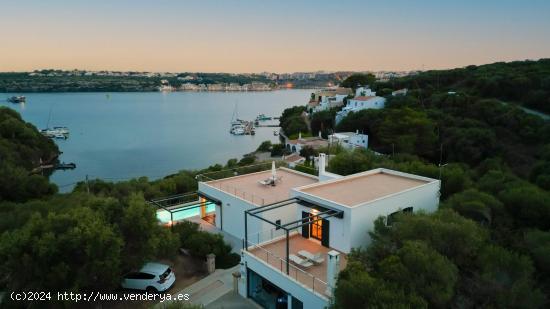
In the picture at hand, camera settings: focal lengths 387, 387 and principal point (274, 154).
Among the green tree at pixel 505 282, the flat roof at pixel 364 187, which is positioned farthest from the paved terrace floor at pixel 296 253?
the green tree at pixel 505 282

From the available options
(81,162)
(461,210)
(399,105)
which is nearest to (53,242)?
(461,210)

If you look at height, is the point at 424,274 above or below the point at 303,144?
above

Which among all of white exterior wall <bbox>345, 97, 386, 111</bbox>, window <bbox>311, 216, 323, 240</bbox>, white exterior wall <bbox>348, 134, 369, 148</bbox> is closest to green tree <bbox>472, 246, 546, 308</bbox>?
window <bbox>311, 216, 323, 240</bbox>

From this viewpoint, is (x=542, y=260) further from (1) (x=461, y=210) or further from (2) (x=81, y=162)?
(2) (x=81, y=162)

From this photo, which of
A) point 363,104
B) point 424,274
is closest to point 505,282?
point 424,274

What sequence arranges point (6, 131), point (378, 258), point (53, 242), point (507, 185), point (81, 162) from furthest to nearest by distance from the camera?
point (81, 162), point (6, 131), point (507, 185), point (53, 242), point (378, 258)

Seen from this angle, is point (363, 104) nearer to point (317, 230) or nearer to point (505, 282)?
point (317, 230)
